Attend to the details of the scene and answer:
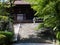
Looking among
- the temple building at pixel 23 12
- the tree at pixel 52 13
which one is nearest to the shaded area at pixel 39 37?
the tree at pixel 52 13

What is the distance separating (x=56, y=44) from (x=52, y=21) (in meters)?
1.75

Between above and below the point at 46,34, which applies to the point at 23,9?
above

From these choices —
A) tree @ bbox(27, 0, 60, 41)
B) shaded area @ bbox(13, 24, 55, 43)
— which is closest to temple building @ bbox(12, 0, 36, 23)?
shaded area @ bbox(13, 24, 55, 43)

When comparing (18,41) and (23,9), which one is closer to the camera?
(18,41)

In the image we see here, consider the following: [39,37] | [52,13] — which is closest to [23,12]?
[39,37]

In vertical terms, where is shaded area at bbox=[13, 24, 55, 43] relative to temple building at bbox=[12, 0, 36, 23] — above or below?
below

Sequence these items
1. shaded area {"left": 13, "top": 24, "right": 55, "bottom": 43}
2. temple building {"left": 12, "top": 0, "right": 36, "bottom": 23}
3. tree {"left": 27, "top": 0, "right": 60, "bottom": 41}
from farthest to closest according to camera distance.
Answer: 1. temple building {"left": 12, "top": 0, "right": 36, "bottom": 23}
2. shaded area {"left": 13, "top": 24, "right": 55, "bottom": 43}
3. tree {"left": 27, "top": 0, "right": 60, "bottom": 41}

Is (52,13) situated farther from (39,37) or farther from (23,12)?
(23,12)

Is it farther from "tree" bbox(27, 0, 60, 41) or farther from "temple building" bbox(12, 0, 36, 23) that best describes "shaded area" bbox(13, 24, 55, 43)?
"temple building" bbox(12, 0, 36, 23)

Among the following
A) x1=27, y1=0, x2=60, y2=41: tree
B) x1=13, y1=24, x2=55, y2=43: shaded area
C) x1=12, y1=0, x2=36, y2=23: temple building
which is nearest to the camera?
x1=27, y1=0, x2=60, y2=41: tree

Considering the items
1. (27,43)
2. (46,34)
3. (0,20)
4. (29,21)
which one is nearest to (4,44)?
(27,43)

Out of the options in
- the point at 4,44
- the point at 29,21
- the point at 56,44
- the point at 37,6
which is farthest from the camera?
the point at 29,21

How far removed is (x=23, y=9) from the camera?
31.5 metres

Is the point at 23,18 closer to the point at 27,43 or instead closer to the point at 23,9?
the point at 23,9
